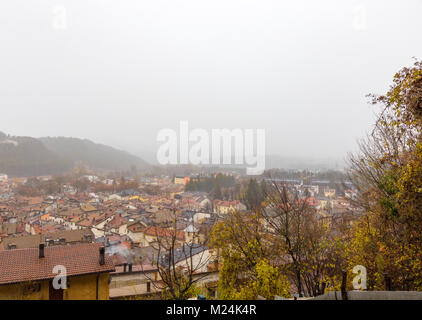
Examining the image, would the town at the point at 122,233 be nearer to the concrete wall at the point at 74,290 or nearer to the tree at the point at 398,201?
the concrete wall at the point at 74,290

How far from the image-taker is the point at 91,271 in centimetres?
754

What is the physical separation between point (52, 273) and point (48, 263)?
528 millimetres

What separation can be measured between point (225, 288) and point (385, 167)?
4233 mm

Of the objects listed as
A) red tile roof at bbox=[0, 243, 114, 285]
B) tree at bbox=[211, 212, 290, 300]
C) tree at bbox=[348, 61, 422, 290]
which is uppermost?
tree at bbox=[348, 61, 422, 290]

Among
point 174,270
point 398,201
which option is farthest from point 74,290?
point 398,201

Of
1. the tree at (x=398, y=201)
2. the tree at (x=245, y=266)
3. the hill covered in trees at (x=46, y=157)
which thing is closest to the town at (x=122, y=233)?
the tree at (x=245, y=266)

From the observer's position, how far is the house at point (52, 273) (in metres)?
6.82

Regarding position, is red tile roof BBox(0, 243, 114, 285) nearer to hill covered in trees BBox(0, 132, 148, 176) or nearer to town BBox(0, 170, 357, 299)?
town BBox(0, 170, 357, 299)

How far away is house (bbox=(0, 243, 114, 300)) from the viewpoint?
6820 mm

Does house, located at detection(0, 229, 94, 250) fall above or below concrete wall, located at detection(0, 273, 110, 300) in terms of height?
below

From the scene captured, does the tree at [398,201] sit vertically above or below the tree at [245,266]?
above

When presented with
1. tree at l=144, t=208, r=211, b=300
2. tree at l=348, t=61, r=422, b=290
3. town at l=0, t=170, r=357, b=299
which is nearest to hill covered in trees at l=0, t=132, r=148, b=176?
town at l=0, t=170, r=357, b=299

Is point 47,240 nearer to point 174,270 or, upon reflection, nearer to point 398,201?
point 174,270
